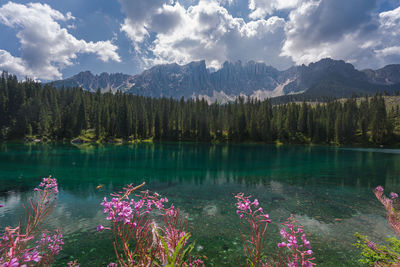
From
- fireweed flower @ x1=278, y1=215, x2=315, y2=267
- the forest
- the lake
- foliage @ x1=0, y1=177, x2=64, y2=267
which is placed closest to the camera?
foliage @ x1=0, y1=177, x2=64, y2=267

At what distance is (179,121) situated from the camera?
445 ft

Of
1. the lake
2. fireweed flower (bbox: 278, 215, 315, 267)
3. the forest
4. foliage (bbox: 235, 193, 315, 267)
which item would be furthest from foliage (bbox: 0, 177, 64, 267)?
the forest

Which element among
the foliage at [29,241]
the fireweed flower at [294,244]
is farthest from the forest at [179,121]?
the fireweed flower at [294,244]

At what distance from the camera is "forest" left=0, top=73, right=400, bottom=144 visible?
378 ft

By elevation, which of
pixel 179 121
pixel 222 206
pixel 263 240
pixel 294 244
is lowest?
pixel 222 206

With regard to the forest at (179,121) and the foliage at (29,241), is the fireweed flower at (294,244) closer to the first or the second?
the foliage at (29,241)

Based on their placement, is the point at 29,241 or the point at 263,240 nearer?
the point at 263,240

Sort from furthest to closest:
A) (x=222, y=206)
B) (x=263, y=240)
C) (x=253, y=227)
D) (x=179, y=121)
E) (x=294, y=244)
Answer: (x=179, y=121), (x=222, y=206), (x=253, y=227), (x=294, y=244), (x=263, y=240)

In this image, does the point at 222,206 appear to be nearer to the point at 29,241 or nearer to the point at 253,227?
the point at 253,227

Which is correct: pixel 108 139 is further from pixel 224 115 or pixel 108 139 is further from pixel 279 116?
pixel 279 116

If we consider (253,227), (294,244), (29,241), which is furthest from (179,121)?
(294,244)

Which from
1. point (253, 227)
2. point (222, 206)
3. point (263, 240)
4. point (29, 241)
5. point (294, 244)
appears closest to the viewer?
point (263, 240)

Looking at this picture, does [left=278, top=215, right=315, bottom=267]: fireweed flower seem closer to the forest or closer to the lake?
the lake

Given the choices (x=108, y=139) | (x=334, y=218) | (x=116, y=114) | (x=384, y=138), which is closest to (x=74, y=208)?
(x=334, y=218)
